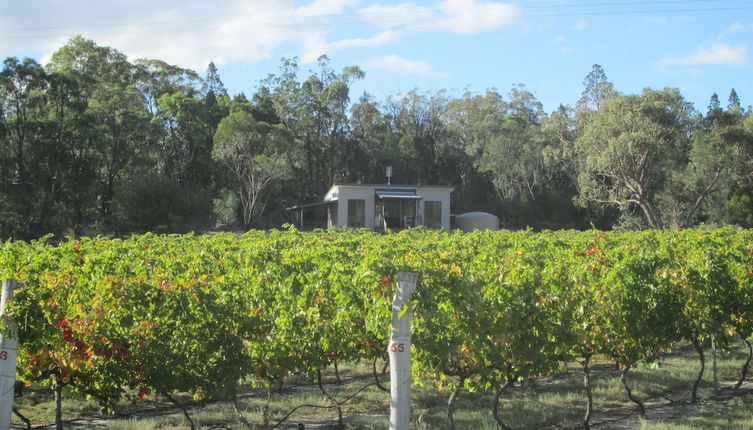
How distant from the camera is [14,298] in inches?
207

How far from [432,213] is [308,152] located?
1545 cm

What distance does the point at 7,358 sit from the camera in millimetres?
5258


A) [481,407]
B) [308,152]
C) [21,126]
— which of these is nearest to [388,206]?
[308,152]

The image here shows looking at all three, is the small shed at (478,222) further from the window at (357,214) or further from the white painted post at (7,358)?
the white painted post at (7,358)

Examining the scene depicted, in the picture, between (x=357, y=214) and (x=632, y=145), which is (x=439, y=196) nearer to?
(x=357, y=214)

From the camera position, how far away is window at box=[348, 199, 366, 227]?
43.5 meters

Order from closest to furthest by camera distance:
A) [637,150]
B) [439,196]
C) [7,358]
→ 1. [7,358]
2. [637,150]
3. [439,196]

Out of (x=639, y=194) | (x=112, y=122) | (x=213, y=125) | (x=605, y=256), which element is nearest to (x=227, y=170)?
(x=213, y=125)

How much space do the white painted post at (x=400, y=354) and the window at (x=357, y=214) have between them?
3833 centimetres

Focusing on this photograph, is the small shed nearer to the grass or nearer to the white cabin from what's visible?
the white cabin

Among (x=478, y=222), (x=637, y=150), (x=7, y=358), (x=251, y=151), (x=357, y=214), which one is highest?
(x=251, y=151)

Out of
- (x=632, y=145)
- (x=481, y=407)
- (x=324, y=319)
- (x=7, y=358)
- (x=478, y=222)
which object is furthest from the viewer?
(x=478, y=222)

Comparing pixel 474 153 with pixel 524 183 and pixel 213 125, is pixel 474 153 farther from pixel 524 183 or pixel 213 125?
pixel 213 125

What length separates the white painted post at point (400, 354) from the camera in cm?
509
